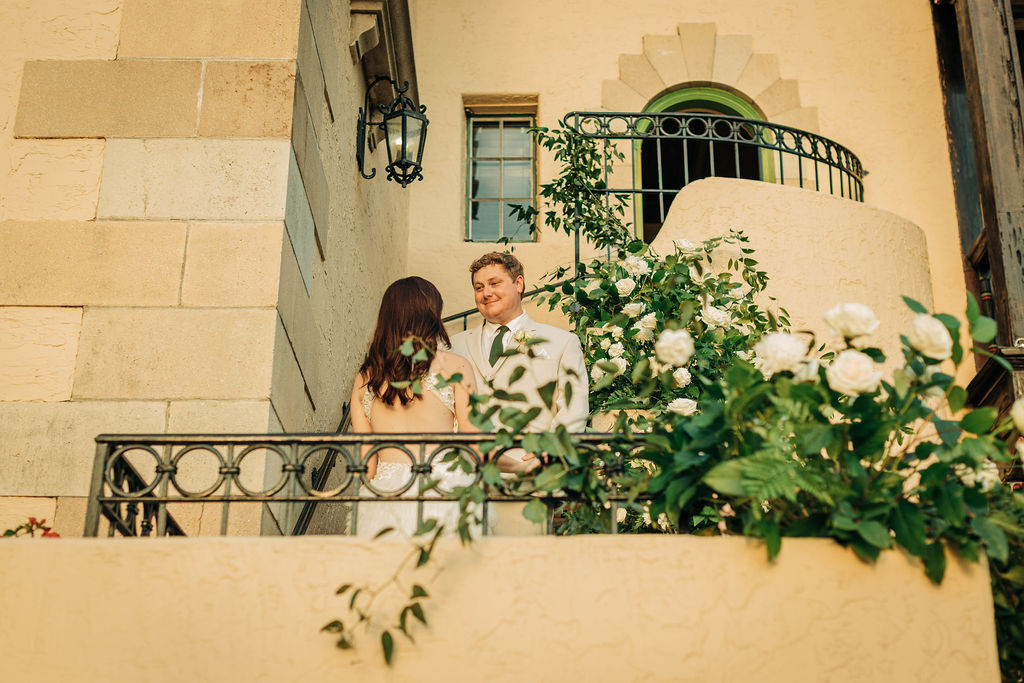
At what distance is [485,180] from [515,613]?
22.9 ft

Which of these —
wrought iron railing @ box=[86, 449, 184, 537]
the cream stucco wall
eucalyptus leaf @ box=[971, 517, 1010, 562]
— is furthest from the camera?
the cream stucco wall

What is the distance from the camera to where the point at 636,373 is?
3283 millimetres

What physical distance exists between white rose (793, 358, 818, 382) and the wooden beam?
4.25 m

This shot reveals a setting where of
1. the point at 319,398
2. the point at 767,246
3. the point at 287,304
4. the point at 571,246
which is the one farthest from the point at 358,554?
the point at 571,246

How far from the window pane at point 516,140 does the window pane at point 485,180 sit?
0.17 m

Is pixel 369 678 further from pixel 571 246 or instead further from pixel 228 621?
pixel 571 246

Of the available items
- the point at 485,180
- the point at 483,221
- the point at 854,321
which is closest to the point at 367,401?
the point at 854,321

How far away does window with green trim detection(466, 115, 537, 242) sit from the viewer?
9.52m

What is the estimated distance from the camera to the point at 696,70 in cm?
956

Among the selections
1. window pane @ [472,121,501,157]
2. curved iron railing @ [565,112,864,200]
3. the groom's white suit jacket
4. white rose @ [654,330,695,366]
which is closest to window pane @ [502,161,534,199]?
window pane @ [472,121,501,157]

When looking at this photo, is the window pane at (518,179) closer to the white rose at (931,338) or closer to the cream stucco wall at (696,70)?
the cream stucco wall at (696,70)

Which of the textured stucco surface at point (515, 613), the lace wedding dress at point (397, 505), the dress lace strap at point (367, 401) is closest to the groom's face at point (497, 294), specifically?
the dress lace strap at point (367, 401)

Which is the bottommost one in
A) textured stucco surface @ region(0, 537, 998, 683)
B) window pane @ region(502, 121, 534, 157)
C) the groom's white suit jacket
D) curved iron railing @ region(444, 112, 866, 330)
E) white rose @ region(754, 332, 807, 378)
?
textured stucco surface @ region(0, 537, 998, 683)

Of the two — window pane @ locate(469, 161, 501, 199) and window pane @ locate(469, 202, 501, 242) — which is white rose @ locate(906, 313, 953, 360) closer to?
window pane @ locate(469, 202, 501, 242)
